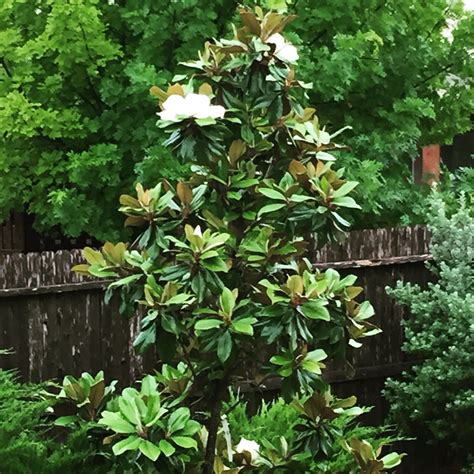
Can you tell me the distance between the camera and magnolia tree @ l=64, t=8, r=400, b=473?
3121 mm

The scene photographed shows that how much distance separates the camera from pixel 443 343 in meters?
5.77

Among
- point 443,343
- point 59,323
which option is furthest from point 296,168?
point 443,343

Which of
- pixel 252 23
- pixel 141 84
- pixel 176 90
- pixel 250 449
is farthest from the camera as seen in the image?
pixel 141 84

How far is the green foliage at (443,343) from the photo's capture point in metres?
5.54

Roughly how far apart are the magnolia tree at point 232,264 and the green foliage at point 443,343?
7.02ft

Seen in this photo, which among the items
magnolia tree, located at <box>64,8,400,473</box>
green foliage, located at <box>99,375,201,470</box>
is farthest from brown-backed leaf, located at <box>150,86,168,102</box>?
green foliage, located at <box>99,375,201,470</box>

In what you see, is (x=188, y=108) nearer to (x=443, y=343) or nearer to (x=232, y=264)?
(x=232, y=264)

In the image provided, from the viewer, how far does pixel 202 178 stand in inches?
138

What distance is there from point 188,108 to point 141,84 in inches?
135

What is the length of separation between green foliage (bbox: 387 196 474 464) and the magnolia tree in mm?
2139

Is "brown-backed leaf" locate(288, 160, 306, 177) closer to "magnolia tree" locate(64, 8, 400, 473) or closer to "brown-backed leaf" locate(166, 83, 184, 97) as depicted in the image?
"magnolia tree" locate(64, 8, 400, 473)

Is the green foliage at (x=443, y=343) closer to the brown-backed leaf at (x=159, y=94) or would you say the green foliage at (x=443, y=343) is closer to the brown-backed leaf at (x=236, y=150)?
the brown-backed leaf at (x=236, y=150)

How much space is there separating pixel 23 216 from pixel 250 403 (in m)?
5.84

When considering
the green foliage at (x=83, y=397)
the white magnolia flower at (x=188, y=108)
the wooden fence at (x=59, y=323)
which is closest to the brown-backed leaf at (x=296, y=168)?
the white magnolia flower at (x=188, y=108)
